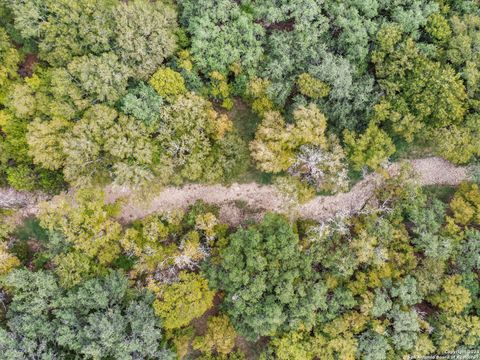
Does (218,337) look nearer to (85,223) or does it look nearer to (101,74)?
(85,223)

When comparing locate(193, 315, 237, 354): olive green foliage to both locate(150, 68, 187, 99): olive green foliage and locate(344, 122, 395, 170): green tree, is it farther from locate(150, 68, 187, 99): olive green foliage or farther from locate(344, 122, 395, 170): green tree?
locate(150, 68, 187, 99): olive green foliage

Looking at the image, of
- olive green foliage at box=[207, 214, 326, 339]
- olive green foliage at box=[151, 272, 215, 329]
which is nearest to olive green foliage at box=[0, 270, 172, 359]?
olive green foliage at box=[151, 272, 215, 329]

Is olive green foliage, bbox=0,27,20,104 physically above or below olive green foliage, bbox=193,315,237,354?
above

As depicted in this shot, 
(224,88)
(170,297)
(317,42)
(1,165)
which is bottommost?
(170,297)

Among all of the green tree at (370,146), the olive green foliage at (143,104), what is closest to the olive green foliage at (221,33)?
the olive green foliage at (143,104)

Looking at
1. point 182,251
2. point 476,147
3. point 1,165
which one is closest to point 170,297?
point 182,251

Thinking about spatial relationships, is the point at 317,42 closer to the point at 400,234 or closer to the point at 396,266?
the point at 400,234

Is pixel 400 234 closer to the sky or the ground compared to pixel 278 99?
closer to the ground
